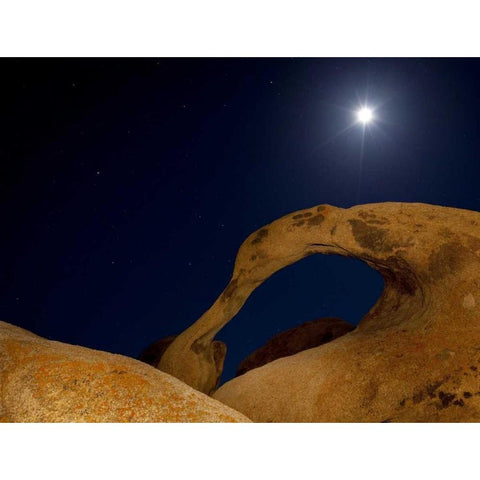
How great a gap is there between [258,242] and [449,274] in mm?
2724

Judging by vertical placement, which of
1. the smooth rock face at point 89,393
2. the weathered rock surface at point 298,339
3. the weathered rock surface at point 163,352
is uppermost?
the weathered rock surface at point 298,339

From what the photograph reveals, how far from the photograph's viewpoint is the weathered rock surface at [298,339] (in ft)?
24.5

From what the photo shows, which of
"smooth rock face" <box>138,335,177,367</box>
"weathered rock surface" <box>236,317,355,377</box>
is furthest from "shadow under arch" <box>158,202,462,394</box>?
"smooth rock face" <box>138,335,177,367</box>

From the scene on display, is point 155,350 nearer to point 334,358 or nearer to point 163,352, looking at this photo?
point 163,352

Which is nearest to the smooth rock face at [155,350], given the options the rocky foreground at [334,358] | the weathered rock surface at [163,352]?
the weathered rock surface at [163,352]

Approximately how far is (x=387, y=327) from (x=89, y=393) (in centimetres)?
376

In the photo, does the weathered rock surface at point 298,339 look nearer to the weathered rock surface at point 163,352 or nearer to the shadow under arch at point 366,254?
the weathered rock surface at point 163,352

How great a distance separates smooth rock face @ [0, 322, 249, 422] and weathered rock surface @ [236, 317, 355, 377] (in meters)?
5.61

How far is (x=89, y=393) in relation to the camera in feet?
6.98

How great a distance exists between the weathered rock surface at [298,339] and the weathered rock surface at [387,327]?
244 centimetres

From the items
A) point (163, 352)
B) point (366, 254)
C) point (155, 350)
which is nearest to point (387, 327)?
point (366, 254)

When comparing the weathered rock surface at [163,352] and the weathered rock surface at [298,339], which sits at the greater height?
the weathered rock surface at [298,339]

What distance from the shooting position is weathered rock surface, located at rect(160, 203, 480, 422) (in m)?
3.34

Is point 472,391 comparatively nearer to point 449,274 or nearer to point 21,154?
point 449,274
